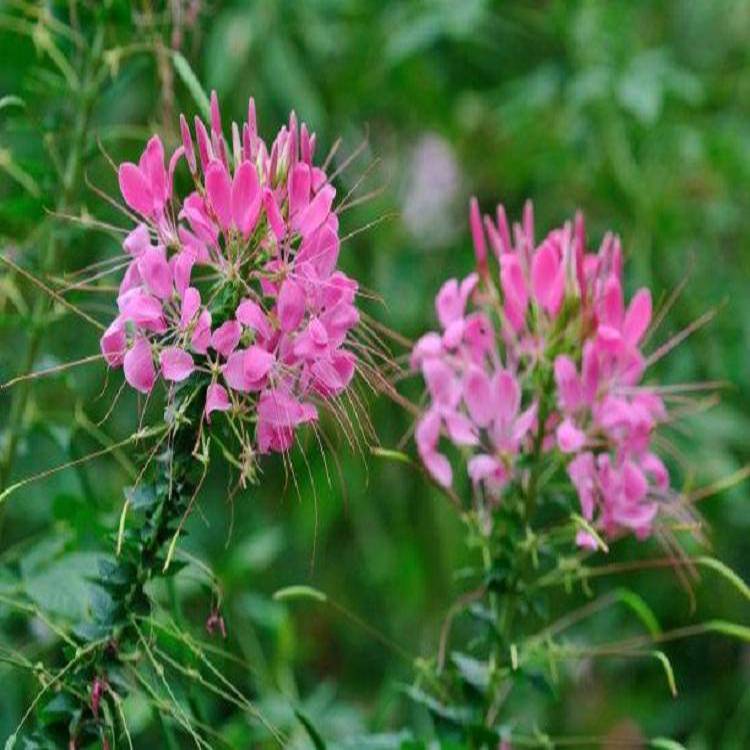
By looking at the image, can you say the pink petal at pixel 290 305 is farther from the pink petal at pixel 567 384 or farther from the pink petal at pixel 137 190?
the pink petal at pixel 567 384

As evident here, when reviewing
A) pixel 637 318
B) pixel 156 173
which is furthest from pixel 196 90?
pixel 637 318

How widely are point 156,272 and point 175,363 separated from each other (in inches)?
1.6

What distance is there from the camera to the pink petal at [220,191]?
60cm

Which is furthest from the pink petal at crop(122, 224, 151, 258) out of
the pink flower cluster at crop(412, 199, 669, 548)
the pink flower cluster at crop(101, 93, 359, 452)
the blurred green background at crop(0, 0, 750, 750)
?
the blurred green background at crop(0, 0, 750, 750)

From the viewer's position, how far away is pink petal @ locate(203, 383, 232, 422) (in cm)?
59

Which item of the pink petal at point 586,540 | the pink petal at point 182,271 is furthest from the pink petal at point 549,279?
the pink petal at point 182,271

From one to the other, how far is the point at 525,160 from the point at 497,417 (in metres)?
0.86

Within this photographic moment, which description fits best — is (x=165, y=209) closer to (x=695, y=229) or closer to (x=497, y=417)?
(x=497, y=417)

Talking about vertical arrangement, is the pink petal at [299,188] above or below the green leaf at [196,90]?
below

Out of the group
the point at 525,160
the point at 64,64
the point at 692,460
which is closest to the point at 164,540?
the point at 64,64

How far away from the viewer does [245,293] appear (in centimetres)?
61

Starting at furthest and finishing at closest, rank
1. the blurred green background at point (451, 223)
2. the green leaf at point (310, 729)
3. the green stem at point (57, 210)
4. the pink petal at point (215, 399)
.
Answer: the blurred green background at point (451, 223) → the green stem at point (57, 210) → the green leaf at point (310, 729) → the pink petal at point (215, 399)

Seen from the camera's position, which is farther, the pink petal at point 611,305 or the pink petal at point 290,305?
the pink petal at point 611,305

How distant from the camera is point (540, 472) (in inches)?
30.5
